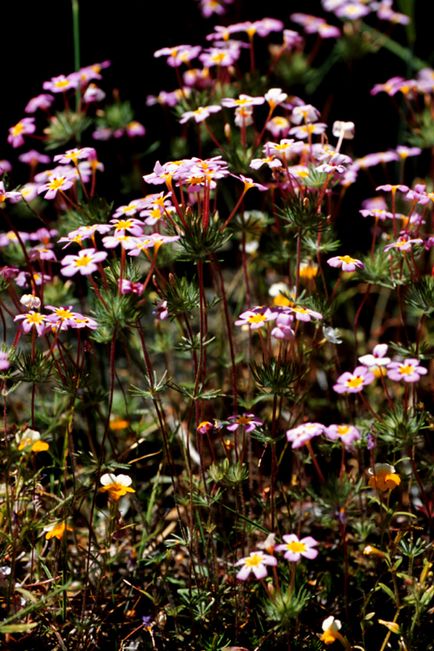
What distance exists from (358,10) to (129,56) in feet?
3.68

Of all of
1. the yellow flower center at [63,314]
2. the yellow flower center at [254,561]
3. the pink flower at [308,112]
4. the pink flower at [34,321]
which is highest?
the pink flower at [308,112]

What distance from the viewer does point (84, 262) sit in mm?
2016

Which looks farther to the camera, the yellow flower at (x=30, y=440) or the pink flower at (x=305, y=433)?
the yellow flower at (x=30, y=440)

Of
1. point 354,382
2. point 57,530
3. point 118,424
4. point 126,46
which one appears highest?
point 126,46

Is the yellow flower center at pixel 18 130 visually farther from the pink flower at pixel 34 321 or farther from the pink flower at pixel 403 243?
the pink flower at pixel 403 243

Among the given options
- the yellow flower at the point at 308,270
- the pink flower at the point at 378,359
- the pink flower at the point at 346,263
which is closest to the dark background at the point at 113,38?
the yellow flower at the point at 308,270

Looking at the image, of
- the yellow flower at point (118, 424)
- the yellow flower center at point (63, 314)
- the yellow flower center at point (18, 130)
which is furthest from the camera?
the yellow flower at point (118, 424)

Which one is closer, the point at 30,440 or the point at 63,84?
the point at 30,440

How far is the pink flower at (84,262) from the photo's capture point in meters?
1.96

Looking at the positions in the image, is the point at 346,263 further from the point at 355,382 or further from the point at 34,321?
the point at 34,321

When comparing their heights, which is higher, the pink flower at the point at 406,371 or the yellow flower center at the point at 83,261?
the yellow flower center at the point at 83,261

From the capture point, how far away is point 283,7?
4328mm

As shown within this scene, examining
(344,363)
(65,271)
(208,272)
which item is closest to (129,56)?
(208,272)

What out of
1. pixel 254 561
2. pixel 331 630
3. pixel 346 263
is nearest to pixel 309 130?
pixel 346 263
